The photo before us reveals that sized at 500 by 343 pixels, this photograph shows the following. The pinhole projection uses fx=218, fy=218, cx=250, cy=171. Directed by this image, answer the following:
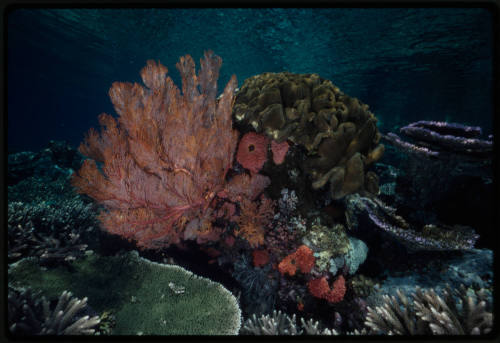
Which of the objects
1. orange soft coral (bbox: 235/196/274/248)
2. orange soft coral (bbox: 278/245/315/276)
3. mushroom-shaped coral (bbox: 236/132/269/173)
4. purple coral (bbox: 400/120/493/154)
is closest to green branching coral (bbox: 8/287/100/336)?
orange soft coral (bbox: 235/196/274/248)

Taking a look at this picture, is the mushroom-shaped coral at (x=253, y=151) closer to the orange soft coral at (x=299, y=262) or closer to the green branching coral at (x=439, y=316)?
the orange soft coral at (x=299, y=262)

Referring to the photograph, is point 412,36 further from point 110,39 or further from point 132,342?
point 110,39

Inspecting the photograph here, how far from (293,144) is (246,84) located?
1.59 meters

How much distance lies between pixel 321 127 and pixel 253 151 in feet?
3.60

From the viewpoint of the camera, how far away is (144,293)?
3.05 meters

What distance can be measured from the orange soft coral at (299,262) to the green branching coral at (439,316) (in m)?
0.94

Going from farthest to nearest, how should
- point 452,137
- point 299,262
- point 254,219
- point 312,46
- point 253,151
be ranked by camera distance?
point 312,46, point 253,151, point 254,219, point 299,262, point 452,137

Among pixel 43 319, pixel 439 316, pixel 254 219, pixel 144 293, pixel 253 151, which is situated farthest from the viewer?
pixel 253 151

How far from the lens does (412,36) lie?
15812mm

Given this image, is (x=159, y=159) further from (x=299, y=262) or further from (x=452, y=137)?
(x=452, y=137)

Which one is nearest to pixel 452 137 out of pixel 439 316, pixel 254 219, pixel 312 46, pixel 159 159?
pixel 439 316

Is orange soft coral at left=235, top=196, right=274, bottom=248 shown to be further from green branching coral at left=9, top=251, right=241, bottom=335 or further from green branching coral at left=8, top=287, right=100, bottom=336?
green branching coral at left=8, top=287, right=100, bottom=336

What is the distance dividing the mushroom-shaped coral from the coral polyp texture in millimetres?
171

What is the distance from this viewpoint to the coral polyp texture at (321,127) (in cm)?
314
